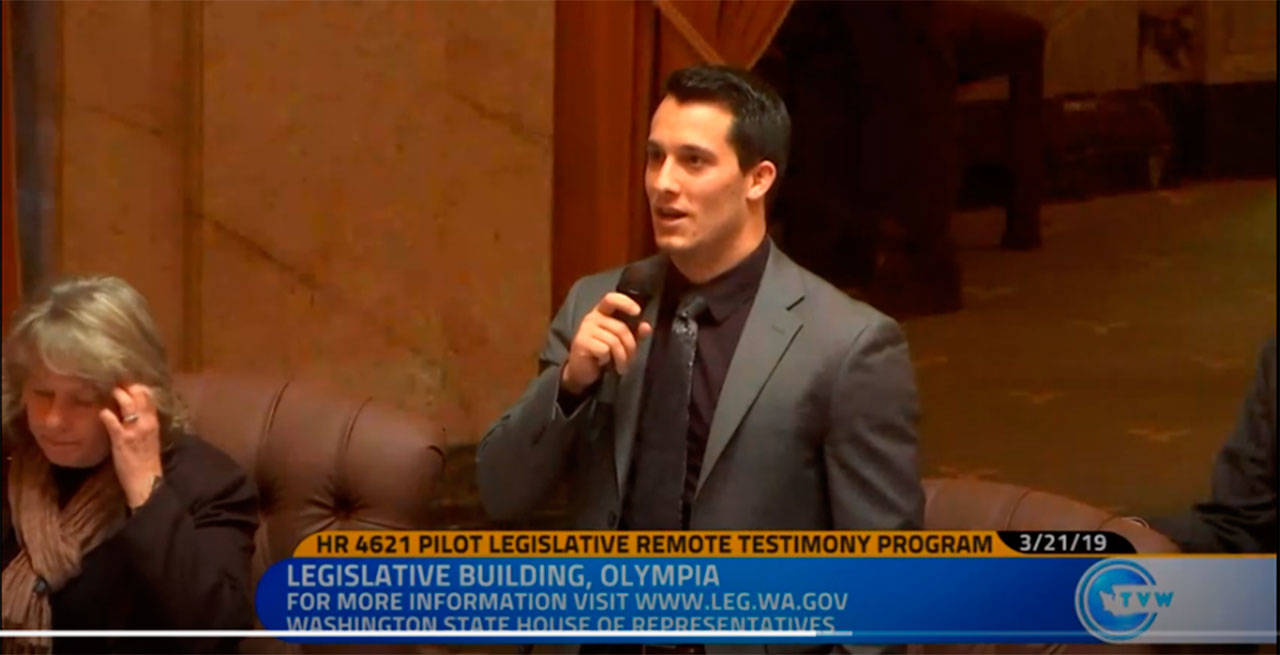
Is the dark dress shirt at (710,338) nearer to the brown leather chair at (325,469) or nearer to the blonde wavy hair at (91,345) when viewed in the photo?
the brown leather chair at (325,469)

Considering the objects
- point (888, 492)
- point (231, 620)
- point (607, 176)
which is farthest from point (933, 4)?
point (231, 620)

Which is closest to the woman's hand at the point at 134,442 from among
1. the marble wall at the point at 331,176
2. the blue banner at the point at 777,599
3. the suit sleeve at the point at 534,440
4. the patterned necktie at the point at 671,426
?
the marble wall at the point at 331,176

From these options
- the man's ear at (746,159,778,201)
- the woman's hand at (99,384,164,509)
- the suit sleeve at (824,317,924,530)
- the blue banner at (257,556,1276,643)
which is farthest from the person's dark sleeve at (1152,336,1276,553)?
the woman's hand at (99,384,164,509)

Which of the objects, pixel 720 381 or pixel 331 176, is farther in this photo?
pixel 331 176

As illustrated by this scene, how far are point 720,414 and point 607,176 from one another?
41 centimetres

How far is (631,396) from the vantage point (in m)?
2.50

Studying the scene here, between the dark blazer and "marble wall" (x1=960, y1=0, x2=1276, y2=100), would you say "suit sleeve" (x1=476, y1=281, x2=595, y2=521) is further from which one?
"marble wall" (x1=960, y1=0, x2=1276, y2=100)

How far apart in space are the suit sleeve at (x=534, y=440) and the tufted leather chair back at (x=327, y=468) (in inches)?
4.1

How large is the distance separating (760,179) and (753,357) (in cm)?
27

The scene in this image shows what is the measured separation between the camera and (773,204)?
2.50 metres

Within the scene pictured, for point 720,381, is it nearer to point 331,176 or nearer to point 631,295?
point 631,295

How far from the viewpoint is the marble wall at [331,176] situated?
2559 millimetres

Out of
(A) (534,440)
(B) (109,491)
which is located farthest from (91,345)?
(A) (534,440)

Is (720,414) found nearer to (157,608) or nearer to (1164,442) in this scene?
(1164,442)
